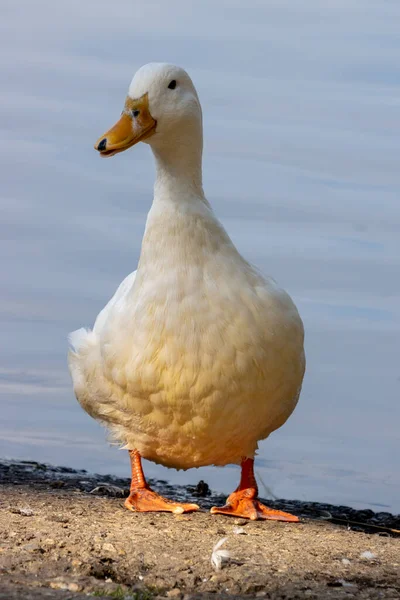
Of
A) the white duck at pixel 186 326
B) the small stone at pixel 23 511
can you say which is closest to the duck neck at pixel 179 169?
the white duck at pixel 186 326

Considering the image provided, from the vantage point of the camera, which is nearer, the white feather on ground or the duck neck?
the white feather on ground

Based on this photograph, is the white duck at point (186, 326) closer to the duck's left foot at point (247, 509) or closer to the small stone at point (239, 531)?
the duck's left foot at point (247, 509)

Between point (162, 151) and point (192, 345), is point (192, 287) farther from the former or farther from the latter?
point (162, 151)

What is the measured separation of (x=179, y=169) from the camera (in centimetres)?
650

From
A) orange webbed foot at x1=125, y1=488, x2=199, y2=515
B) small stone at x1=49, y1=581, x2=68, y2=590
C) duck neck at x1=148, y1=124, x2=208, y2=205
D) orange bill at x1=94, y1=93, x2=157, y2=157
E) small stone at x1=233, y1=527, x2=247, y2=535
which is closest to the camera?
small stone at x1=49, y1=581, x2=68, y2=590

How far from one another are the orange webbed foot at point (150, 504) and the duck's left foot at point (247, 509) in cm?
19

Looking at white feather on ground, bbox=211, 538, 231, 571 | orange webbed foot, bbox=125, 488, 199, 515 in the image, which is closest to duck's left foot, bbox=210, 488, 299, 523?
orange webbed foot, bbox=125, 488, 199, 515

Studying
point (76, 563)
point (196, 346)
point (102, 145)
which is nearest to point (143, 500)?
point (196, 346)

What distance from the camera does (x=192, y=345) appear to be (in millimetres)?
6215

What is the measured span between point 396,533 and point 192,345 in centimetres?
228

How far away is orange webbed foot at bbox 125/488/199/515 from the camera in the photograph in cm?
667

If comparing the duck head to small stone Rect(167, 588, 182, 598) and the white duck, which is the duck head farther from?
small stone Rect(167, 588, 182, 598)

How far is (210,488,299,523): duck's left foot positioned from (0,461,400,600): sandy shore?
94mm

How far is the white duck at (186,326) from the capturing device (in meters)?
6.24
